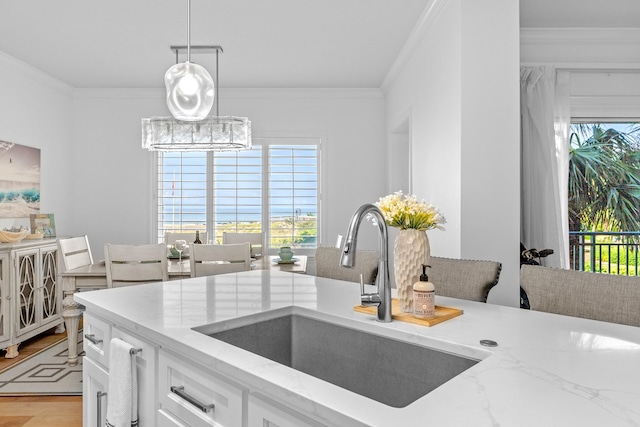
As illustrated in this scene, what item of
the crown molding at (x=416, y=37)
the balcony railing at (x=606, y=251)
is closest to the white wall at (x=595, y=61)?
the crown molding at (x=416, y=37)

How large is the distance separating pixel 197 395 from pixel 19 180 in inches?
161

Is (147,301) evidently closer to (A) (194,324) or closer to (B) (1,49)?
(A) (194,324)

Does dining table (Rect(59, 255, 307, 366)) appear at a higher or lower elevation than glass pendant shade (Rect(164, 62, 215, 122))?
lower

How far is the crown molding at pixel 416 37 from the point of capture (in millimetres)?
3000

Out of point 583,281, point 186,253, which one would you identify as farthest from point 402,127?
point 583,281

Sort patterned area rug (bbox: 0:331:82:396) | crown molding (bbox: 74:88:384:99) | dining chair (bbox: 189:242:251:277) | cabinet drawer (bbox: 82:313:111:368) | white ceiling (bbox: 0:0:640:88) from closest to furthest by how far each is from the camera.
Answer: cabinet drawer (bbox: 82:313:111:368) → patterned area rug (bbox: 0:331:82:396) → dining chair (bbox: 189:242:251:277) → white ceiling (bbox: 0:0:640:88) → crown molding (bbox: 74:88:384:99)

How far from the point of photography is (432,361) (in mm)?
1125

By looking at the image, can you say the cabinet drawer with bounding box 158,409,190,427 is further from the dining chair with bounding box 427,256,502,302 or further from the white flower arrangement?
the dining chair with bounding box 427,256,502,302

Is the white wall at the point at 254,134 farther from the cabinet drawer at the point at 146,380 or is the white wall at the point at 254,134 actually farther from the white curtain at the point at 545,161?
the cabinet drawer at the point at 146,380

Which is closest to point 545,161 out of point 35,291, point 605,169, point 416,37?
point 605,169

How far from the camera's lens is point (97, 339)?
1589 mm

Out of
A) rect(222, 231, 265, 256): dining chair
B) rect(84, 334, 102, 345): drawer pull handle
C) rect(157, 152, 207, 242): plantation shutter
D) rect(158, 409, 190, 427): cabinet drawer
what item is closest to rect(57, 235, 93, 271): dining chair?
rect(222, 231, 265, 256): dining chair

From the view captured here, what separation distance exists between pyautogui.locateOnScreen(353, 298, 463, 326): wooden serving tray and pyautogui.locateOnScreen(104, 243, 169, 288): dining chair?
1975 mm

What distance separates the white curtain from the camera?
3422 millimetres
